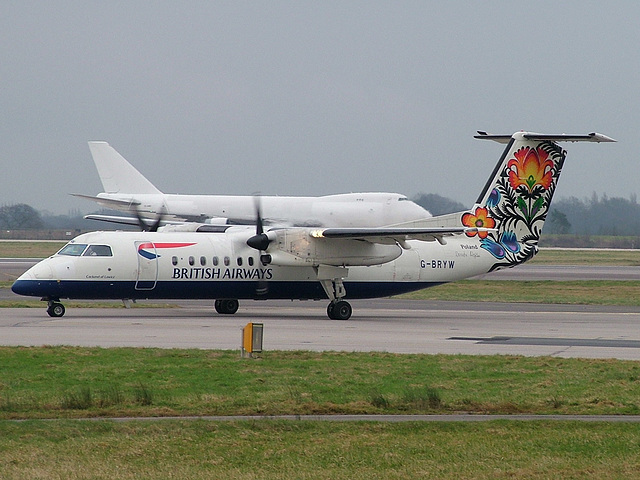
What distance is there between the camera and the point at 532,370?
17234 mm

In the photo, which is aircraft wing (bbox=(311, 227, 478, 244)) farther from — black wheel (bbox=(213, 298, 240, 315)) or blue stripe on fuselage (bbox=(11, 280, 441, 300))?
black wheel (bbox=(213, 298, 240, 315))

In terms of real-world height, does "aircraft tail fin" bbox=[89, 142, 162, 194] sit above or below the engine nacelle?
above

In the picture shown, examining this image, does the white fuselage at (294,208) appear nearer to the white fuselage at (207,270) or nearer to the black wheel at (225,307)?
the white fuselage at (207,270)

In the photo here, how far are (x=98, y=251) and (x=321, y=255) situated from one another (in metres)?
6.81

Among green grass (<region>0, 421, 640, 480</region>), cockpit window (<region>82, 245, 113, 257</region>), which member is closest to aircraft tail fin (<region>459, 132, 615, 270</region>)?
cockpit window (<region>82, 245, 113, 257</region>)

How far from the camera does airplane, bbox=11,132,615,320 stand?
26.5m

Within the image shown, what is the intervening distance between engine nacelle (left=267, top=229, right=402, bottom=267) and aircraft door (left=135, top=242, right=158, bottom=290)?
11.7ft

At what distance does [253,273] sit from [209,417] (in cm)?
1581

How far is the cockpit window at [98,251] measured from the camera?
26469 millimetres

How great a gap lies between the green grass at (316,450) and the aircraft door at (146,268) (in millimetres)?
15286

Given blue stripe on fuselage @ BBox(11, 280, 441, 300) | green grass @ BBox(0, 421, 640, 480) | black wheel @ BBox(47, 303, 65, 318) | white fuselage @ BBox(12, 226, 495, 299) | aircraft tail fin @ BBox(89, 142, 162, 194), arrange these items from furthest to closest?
aircraft tail fin @ BBox(89, 142, 162, 194) < black wheel @ BBox(47, 303, 65, 318) < white fuselage @ BBox(12, 226, 495, 299) < blue stripe on fuselage @ BBox(11, 280, 441, 300) < green grass @ BBox(0, 421, 640, 480)

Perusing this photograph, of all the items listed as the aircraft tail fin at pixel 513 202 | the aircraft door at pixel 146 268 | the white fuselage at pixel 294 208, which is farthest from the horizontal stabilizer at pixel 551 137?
the white fuselage at pixel 294 208

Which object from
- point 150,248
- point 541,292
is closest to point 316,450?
point 150,248

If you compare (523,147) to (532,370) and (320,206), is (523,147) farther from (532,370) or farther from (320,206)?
(320,206)
